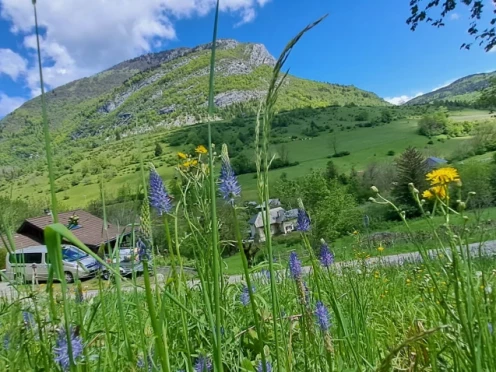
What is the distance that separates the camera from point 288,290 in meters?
3.12

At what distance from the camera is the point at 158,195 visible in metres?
1.13

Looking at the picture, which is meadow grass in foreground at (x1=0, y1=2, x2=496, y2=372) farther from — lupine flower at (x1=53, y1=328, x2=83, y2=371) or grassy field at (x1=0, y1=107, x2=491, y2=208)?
grassy field at (x1=0, y1=107, x2=491, y2=208)

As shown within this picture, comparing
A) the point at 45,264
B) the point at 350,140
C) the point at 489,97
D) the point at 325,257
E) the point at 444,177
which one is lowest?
the point at 325,257

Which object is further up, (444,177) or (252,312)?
(444,177)

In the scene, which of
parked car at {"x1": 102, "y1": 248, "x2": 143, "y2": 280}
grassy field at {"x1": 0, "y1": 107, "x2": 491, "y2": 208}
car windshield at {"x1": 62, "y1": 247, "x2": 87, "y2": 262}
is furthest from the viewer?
grassy field at {"x1": 0, "y1": 107, "x2": 491, "y2": 208}

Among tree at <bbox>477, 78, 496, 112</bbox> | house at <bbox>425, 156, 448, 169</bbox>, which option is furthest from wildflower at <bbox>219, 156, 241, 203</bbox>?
house at <bbox>425, 156, 448, 169</bbox>

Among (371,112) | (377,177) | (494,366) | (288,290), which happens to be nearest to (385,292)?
(288,290)

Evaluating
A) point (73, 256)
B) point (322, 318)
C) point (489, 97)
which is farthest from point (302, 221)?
point (489, 97)

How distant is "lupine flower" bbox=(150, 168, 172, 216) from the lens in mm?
1085

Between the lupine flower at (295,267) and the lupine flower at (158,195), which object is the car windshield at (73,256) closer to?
the lupine flower at (158,195)

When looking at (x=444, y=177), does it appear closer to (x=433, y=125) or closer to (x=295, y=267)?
(x=295, y=267)

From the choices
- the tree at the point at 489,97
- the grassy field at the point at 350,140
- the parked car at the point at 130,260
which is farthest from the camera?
the grassy field at the point at 350,140

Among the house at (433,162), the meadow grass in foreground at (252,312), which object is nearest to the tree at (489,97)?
the meadow grass in foreground at (252,312)

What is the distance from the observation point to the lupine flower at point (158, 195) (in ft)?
3.56
